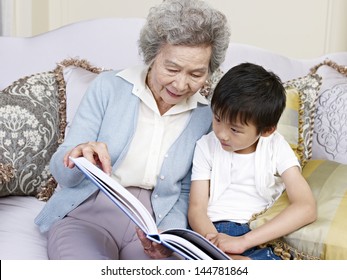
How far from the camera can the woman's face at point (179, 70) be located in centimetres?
164

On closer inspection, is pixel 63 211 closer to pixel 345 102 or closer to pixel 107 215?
pixel 107 215

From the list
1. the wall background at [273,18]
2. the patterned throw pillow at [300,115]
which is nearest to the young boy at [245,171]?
the patterned throw pillow at [300,115]

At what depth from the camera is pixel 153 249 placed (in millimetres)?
1532

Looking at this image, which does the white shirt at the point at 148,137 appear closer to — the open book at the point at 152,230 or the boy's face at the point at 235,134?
the boy's face at the point at 235,134

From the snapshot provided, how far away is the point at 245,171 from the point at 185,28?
445 mm

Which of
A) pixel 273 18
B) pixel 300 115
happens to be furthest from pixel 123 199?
pixel 273 18

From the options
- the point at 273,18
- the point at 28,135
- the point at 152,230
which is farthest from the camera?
the point at 273,18

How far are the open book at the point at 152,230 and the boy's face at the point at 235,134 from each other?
Answer: 0.40 meters

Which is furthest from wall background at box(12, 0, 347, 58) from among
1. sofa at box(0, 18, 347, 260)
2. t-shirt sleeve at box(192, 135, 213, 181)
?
t-shirt sleeve at box(192, 135, 213, 181)

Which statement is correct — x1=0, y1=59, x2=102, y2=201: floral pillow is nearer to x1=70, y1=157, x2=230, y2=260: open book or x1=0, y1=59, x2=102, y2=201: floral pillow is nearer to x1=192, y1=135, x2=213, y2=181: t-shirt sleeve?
x1=192, y1=135, x2=213, y2=181: t-shirt sleeve

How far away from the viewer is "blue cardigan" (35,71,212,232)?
5.54 ft

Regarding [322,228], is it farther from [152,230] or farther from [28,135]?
[28,135]

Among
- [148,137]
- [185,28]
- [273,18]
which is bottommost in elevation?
[148,137]
